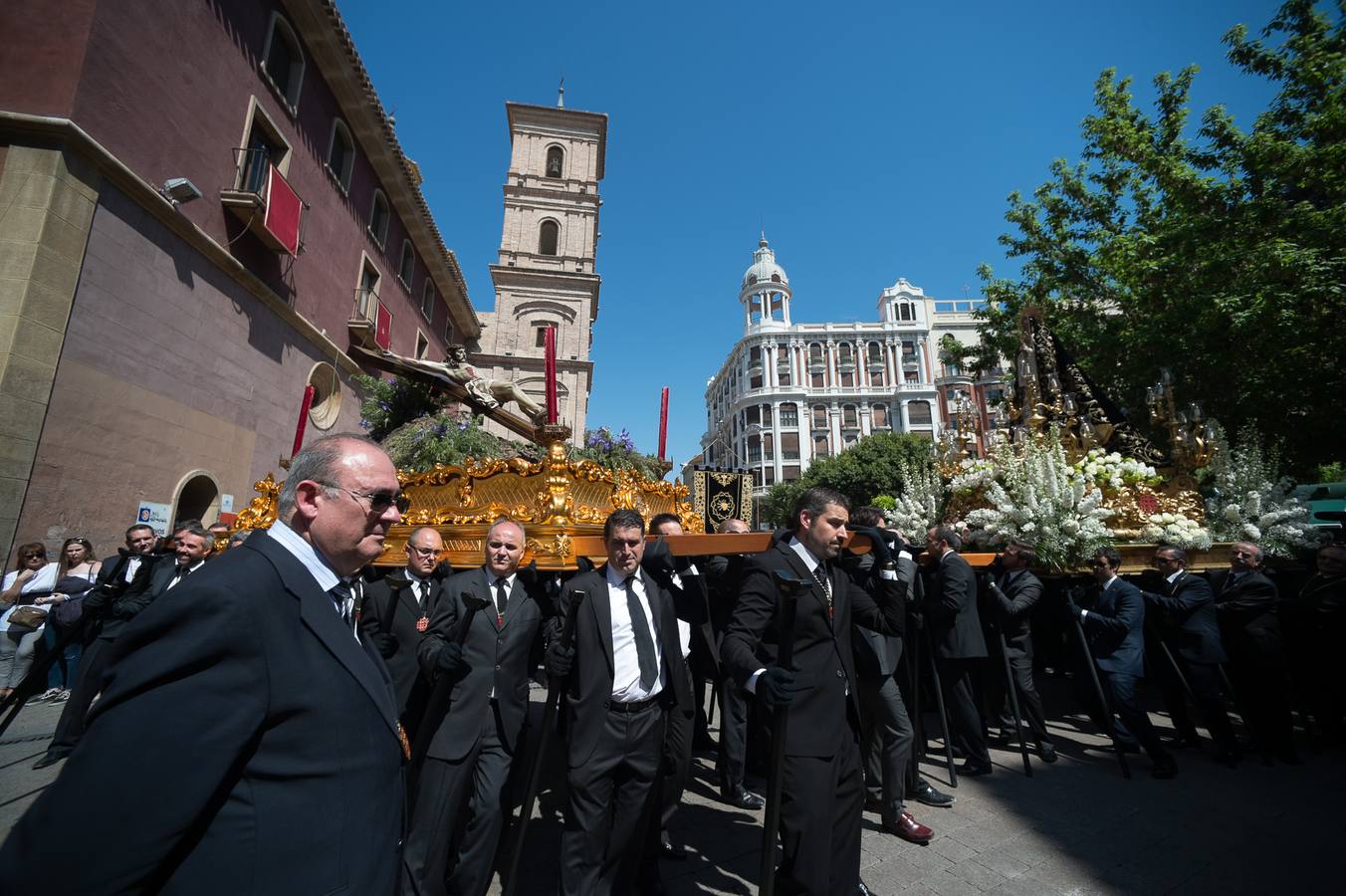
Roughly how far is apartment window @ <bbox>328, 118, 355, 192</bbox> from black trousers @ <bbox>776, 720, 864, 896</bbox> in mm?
18049

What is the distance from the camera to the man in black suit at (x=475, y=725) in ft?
9.69

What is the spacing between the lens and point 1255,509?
6.82 meters

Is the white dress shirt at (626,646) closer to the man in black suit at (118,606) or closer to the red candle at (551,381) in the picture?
the red candle at (551,381)

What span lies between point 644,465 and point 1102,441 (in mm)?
6637

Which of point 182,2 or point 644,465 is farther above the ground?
point 182,2

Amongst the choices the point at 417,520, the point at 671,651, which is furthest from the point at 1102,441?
the point at 417,520

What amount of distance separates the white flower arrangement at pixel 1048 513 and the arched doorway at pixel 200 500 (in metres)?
13.2

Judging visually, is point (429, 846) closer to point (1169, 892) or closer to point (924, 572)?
point (1169, 892)

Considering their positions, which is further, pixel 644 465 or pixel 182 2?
pixel 182 2

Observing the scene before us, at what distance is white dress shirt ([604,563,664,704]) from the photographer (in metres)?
3.04

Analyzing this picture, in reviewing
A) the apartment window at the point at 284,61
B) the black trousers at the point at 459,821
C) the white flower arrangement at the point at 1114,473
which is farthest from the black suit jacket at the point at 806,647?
the apartment window at the point at 284,61

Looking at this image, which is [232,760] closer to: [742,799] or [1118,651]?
[742,799]

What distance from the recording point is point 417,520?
3.93 m

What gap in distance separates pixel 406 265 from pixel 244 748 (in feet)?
75.2
